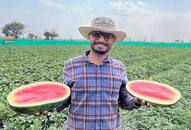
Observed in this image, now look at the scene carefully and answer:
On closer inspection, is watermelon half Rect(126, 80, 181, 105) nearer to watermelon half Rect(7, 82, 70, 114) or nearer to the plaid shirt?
the plaid shirt

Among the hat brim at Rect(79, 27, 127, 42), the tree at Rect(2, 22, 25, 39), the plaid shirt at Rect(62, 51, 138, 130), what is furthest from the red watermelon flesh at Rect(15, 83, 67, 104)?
the tree at Rect(2, 22, 25, 39)

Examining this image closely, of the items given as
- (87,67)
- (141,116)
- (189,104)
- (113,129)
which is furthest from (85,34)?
(189,104)

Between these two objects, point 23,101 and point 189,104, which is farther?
point 189,104

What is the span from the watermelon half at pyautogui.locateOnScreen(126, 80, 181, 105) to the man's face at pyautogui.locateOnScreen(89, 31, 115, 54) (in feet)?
1.25

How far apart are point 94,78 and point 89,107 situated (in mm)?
246

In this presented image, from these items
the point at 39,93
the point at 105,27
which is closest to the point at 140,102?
the point at 105,27

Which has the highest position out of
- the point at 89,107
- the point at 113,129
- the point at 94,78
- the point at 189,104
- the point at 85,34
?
the point at 85,34

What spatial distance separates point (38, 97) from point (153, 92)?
40.3 inches

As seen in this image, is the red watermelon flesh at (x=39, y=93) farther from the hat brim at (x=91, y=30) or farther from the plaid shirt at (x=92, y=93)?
the hat brim at (x=91, y=30)

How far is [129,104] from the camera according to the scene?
339 cm

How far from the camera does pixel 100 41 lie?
3.13m

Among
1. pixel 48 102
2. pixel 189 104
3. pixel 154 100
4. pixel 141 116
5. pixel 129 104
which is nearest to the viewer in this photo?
pixel 48 102

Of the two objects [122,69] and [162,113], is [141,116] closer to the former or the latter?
[162,113]

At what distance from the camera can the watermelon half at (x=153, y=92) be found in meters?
3.16
